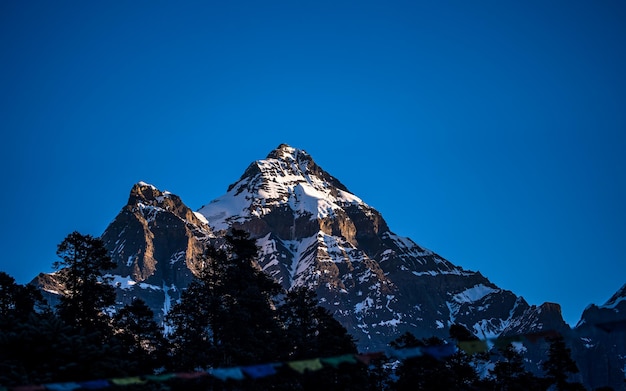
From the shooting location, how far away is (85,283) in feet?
156

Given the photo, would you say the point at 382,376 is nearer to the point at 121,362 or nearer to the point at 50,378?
the point at 121,362

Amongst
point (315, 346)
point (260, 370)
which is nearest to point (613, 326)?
point (260, 370)

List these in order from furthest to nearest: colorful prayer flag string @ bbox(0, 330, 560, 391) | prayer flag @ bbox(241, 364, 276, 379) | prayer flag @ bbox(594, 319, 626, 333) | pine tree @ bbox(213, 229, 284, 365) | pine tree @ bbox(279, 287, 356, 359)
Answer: pine tree @ bbox(279, 287, 356, 359) → pine tree @ bbox(213, 229, 284, 365) → prayer flag @ bbox(241, 364, 276, 379) → prayer flag @ bbox(594, 319, 626, 333) → colorful prayer flag string @ bbox(0, 330, 560, 391)

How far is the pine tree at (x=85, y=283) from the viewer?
4634 centimetres

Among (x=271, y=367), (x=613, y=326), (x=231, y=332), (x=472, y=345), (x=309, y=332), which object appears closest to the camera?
(x=613, y=326)

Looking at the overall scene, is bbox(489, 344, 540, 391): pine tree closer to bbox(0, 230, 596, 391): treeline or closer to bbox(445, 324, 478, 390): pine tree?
bbox(0, 230, 596, 391): treeline

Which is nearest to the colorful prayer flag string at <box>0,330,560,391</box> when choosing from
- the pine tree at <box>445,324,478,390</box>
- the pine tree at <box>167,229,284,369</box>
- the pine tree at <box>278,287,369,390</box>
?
the pine tree at <box>167,229,284,369</box>

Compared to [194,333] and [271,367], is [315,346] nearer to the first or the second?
[194,333]

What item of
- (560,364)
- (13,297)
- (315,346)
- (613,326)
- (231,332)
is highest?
(13,297)

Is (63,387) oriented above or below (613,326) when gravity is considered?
above

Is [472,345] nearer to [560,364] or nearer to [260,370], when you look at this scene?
[260,370]

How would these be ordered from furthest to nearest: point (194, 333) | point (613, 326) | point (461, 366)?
point (461, 366), point (194, 333), point (613, 326)

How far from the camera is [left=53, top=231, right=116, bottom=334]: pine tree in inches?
1825

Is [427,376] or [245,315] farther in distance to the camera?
[427,376]
